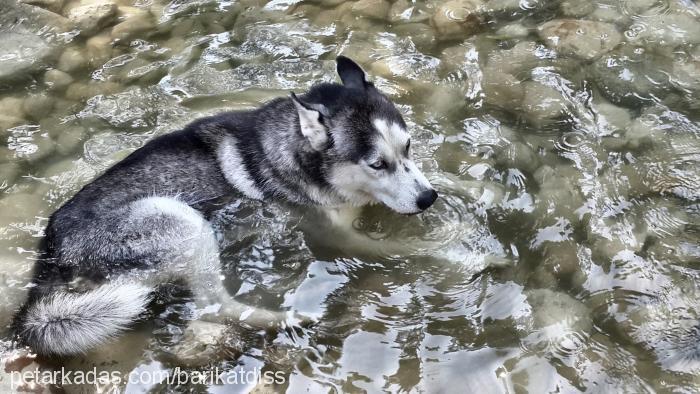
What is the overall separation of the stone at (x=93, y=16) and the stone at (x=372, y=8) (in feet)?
9.37

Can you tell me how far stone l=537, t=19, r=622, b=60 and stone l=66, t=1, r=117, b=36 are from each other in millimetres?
4845

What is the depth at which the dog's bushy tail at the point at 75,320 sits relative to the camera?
3740 millimetres

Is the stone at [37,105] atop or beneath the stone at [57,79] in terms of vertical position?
beneath

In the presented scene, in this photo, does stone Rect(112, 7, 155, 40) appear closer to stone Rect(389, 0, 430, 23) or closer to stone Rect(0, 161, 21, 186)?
stone Rect(0, 161, 21, 186)

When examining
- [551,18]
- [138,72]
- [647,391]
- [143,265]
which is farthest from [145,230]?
[551,18]

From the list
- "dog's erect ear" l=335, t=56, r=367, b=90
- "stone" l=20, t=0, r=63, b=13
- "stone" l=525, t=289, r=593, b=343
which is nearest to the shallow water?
"stone" l=525, t=289, r=593, b=343

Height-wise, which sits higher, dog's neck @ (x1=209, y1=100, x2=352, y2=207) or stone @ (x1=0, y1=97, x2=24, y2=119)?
dog's neck @ (x1=209, y1=100, x2=352, y2=207)

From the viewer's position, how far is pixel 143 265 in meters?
4.21

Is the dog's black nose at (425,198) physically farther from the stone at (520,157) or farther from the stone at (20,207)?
the stone at (20,207)

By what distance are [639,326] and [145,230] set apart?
3264mm

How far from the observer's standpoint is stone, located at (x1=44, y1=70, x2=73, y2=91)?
643cm

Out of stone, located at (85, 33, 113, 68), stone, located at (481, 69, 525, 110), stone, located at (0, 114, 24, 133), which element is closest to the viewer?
stone, located at (481, 69, 525, 110)

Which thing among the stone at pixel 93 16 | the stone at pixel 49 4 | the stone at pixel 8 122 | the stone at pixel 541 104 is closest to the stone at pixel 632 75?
the stone at pixel 541 104

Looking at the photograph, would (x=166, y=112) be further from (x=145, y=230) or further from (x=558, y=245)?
(x=558, y=245)
